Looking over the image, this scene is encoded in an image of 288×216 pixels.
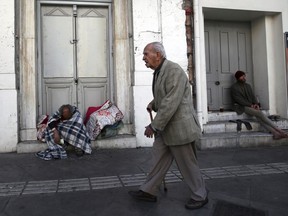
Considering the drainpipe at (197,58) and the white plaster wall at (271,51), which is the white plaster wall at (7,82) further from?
the white plaster wall at (271,51)

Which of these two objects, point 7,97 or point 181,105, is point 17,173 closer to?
point 7,97

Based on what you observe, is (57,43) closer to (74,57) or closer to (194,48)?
(74,57)

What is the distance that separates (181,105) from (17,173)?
3.00m

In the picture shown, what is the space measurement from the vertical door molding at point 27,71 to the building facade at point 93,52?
19 mm

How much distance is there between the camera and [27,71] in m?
6.74

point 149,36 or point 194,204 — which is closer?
point 194,204

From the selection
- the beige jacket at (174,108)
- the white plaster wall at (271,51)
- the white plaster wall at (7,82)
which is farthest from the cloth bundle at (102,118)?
the white plaster wall at (271,51)

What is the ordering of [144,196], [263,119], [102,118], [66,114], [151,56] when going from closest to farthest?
[151,56] < [144,196] < [66,114] < [102,118] < [263,119]

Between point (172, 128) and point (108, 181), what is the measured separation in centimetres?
156

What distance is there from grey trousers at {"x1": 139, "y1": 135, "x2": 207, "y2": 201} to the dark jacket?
4.58 meters

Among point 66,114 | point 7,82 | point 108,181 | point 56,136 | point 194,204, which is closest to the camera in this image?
point 194,204

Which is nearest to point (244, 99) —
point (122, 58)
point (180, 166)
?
point (122, 58)

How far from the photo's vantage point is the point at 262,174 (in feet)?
16.4

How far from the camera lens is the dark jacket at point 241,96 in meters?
7.91
